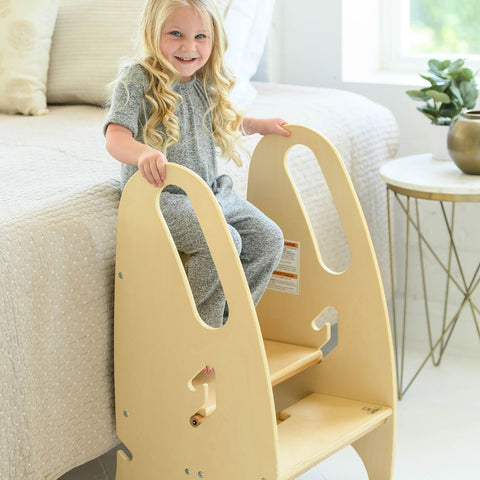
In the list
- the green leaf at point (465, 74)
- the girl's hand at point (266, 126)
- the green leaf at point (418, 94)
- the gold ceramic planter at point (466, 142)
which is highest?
the green leaf at point (465, 74)

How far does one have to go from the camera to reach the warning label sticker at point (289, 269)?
5.51 feet

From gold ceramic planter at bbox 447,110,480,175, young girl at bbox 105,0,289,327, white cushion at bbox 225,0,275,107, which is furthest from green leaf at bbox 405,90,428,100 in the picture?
young girl at bbox 105,0,289,327

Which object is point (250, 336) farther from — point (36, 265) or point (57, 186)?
point (57, 186)

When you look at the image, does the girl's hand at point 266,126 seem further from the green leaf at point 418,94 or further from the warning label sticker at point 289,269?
the green leaf at point 418,94

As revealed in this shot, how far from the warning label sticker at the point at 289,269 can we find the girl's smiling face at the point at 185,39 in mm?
439

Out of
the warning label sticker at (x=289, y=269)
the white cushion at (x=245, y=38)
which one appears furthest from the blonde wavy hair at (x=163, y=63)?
the white cushion at (x=245, y=38)

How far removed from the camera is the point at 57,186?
56.2 inches

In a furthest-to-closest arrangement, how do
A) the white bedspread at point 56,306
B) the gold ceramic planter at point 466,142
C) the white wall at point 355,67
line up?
the white wall at point 355,67, the gold ceramic planter at point 466,142, the white bedspread at point 56,306

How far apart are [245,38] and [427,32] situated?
728 millimetres

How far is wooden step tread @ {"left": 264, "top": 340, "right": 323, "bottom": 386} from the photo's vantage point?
155 centimetres

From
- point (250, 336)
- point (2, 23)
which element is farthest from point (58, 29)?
point (250, 336)

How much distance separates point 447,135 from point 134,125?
2.98ft

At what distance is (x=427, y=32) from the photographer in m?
2.56

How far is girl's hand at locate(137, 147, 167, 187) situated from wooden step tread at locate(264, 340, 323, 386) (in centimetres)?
46
